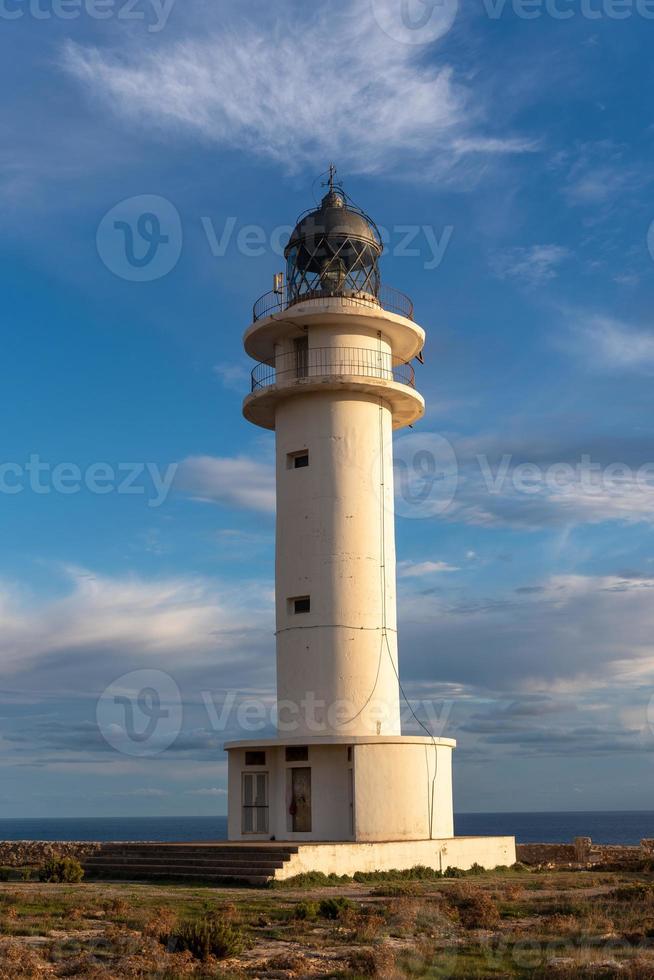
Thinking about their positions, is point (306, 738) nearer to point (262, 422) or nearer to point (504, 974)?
point (262, 422)

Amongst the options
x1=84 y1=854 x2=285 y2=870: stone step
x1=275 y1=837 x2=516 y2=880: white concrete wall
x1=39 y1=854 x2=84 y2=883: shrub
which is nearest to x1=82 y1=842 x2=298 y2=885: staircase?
x1=84 y1=854 x2=285 y2=870: stone step

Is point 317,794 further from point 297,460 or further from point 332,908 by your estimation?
point 332,908

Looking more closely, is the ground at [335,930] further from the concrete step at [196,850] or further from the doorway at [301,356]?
the doorway at [301,356]

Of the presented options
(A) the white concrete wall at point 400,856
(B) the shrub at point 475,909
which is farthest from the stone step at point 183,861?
(B) the shrub at point 475,909

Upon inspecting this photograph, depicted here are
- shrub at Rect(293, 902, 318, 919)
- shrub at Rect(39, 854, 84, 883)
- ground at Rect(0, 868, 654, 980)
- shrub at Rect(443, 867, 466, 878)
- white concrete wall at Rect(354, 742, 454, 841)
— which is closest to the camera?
ground at Rect(0, 868, 654, 980)

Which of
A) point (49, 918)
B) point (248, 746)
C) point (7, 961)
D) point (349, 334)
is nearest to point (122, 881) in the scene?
point (248, 746)

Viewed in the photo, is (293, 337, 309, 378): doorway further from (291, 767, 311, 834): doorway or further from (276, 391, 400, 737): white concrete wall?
(291, 767, 311, 834): doorway

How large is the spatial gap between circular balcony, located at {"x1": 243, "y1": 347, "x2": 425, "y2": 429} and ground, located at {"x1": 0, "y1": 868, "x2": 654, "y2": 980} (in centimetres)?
1100

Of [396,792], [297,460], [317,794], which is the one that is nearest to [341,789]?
[317,794]

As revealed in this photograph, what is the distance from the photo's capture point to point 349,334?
25.6m

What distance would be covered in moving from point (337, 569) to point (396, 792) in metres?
4.96

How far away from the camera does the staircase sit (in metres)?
19.1

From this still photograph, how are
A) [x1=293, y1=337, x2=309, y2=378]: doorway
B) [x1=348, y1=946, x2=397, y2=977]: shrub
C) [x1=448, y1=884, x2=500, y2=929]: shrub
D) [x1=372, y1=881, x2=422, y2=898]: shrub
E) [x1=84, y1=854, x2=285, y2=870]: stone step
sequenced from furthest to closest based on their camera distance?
[x1=293, y1=337, x2=309, y2=378]: doorway → [x1=84, y1=854, x2=285, y2=870]: stone step → [x1=372, y1=881, x2=422, y2=898]: shrub → [x1=448, y1=884, x2=500, y2=929]: shrub → [x1=348, y1=946, x2=397, y2=977]: shrub

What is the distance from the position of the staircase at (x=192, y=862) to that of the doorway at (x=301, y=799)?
2141 millimetres
